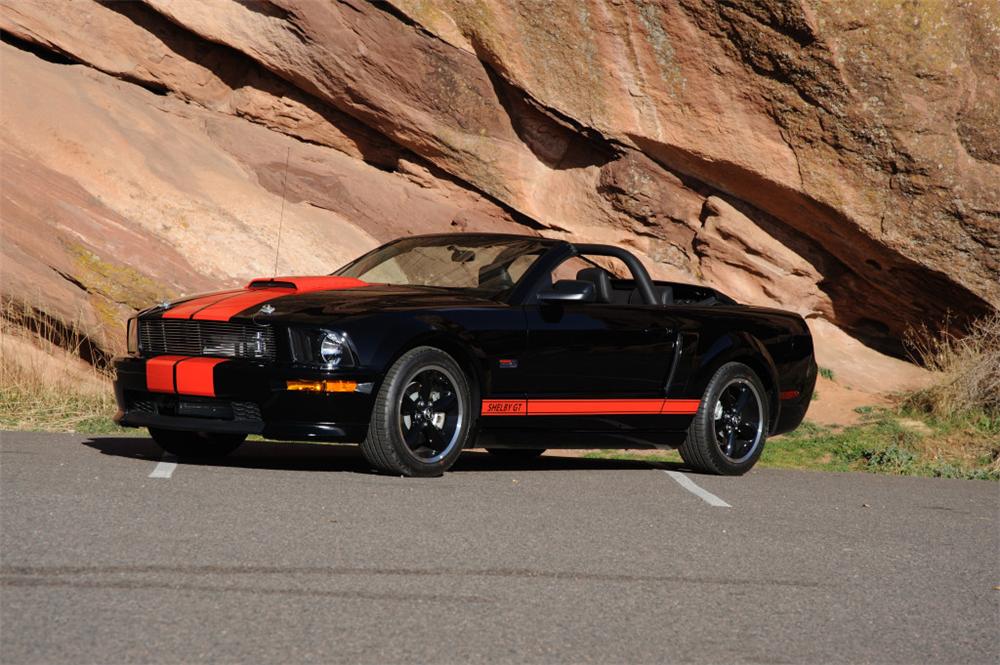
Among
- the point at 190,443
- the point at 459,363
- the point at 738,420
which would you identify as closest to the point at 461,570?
the point at 459,363

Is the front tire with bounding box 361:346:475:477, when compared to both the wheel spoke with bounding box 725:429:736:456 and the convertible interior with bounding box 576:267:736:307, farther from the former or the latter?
the wheel spoke with bounding box 725:429:736:456

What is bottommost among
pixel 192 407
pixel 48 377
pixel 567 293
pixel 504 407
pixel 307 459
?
pixel 48 377

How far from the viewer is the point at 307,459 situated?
30.0ft

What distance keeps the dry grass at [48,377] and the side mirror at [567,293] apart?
12.6 ft

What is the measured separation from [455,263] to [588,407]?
127cm

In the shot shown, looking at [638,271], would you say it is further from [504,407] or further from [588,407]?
[504,407]

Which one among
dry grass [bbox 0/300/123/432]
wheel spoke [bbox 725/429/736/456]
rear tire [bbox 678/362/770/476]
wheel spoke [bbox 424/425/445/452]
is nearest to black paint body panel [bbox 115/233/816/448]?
rear tire [bbox 678/362/770/476]

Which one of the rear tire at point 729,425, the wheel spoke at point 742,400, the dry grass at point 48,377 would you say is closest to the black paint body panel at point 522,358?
the rear tire at point 729,425

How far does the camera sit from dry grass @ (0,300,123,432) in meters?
10.8

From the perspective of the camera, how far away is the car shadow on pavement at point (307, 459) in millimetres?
8469

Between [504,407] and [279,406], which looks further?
[504,407]

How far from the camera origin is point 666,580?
17.5 ft

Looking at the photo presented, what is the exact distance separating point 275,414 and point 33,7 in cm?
1285

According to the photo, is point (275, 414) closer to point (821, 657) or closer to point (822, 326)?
point (821, 657)
